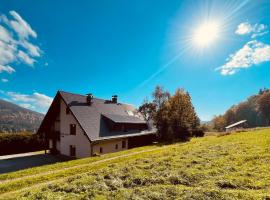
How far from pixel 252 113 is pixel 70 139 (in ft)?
307

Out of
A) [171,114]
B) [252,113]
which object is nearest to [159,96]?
[171,114]

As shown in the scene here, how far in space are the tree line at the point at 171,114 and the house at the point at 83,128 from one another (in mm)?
6831

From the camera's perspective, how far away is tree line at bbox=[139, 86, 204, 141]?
38.5 metres

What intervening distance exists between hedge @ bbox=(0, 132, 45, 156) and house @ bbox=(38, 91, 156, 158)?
4.68 m

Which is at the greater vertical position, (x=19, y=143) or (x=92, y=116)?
(x=92, y=116)

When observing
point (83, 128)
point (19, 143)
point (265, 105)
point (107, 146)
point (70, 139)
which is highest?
point (265, 105)

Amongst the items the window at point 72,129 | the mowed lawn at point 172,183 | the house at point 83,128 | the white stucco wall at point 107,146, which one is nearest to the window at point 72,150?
the house at point 83,128

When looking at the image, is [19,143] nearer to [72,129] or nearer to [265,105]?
[72,129]

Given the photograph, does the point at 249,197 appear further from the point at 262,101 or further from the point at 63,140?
the point at 262,101

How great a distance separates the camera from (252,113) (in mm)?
93125

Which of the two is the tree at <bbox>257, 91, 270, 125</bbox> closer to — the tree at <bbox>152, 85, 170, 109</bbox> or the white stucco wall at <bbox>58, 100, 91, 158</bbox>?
the tree at <bbox>152, 85, 170, 109</bbox>

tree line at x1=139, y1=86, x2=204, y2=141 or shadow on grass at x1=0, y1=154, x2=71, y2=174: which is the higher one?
tree line at x1=139, y1=86, x2=204, y2=141

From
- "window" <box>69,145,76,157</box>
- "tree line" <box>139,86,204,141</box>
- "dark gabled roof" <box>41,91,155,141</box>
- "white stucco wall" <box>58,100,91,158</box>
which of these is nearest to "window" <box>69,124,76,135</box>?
"white stucco wall" <box>58,100,91,158</box>

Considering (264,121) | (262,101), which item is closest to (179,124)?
(262,101)
